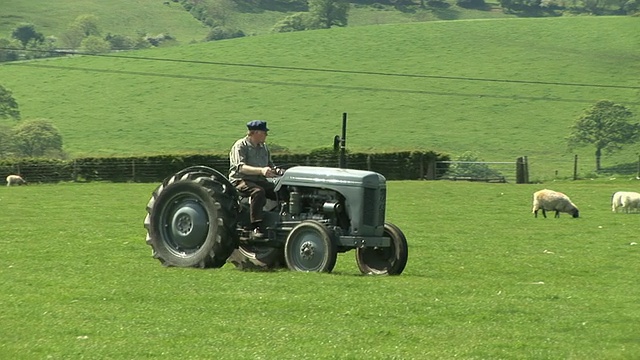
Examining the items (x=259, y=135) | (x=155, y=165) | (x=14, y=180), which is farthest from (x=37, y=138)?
(x=259, y=135)

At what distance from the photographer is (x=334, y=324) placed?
12.5 meters

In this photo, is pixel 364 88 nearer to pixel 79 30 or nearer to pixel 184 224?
pixel 79 30

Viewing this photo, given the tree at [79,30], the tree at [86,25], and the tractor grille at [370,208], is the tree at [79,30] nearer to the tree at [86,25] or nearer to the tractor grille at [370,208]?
the tree at [86,25]

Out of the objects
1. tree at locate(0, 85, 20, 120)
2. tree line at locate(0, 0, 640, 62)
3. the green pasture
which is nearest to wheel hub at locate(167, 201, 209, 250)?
the green pasture

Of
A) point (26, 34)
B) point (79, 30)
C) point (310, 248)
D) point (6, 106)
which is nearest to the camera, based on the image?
point (310, 248)

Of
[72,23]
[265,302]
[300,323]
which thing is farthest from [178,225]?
Answer: [72,23]

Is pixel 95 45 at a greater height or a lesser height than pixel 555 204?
greater

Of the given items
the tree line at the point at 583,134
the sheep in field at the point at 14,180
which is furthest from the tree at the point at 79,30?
the sheep in field at the point at 14,180

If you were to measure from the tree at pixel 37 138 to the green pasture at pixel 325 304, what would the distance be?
3051 inches

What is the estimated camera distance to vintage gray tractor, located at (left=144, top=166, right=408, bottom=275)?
17.1m

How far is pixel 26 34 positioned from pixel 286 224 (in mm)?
176225

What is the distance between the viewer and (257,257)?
18.2m

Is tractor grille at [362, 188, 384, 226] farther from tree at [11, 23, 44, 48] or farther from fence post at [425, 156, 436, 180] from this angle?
tree at [11, 23, 44, 48]

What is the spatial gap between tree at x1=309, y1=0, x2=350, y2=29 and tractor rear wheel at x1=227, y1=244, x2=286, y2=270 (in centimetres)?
16322
